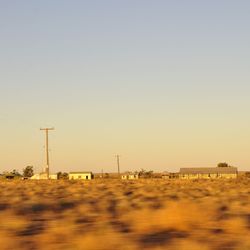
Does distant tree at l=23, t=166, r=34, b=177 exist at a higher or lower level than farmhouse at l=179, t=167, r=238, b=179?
higher

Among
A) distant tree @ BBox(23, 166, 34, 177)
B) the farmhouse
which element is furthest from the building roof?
distant tree @ BBox(23, 166, 34, 177)

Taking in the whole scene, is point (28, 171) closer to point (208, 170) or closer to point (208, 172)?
point (208, 170)

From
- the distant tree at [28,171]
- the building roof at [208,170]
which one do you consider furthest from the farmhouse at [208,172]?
the distant tree at [28,171]

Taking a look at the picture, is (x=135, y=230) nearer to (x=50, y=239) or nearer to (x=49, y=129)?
(x=50, y=239)

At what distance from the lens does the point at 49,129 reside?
8481 centimetres

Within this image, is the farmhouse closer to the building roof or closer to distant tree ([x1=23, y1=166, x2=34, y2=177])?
the building roof

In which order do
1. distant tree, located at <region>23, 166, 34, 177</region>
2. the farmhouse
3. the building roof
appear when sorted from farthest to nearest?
distant tree, located at <region>23, 166, 34, 177</region> → the building roof → the farmhouse

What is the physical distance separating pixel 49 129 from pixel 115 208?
72535 mm

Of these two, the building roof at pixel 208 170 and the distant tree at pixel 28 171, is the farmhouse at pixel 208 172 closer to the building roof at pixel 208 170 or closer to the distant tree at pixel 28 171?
the building roof at pixel 208 170

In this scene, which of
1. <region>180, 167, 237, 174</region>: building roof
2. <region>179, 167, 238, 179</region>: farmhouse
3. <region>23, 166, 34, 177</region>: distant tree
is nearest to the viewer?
<region>179, 167, 238, 179</region>: farmhouse

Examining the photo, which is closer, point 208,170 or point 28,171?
point 208,170

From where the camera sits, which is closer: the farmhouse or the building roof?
the farmhouse

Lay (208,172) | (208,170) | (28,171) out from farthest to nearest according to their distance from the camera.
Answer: (28,171)
(208,170)
(208,172)

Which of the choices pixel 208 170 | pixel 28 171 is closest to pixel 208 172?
pixel 208 170
